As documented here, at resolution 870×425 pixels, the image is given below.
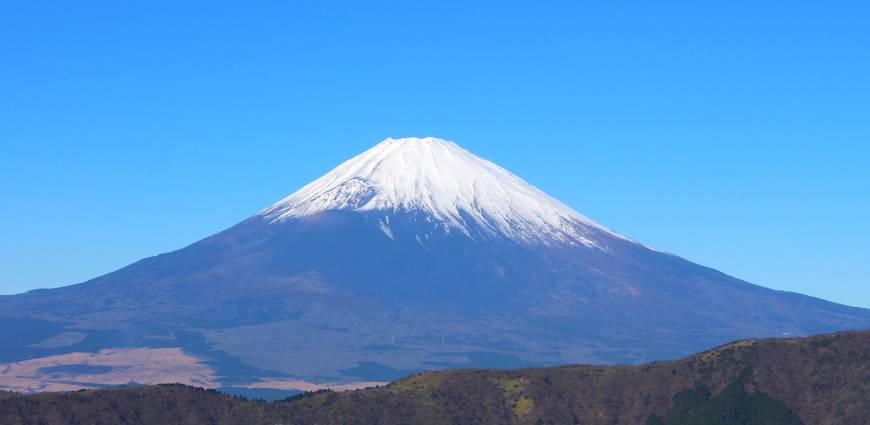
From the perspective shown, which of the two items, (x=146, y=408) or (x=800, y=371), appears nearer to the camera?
(x=146, y=408)

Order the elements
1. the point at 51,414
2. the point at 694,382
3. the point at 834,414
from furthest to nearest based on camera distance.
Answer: the point at 694,382
the point at 834,414
the point at 51,414

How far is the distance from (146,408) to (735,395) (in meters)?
67.0

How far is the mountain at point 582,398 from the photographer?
547 ft

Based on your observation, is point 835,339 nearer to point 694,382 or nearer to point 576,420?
point 694,382

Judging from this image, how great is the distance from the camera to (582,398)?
18488cm

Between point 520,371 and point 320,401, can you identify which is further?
point 520,371

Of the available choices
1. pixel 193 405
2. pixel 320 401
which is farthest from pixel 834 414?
pixel 193 405

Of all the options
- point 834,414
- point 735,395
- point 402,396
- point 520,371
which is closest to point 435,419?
point 402,396

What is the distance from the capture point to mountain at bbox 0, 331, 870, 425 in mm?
166750

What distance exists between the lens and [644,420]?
177875 millimetres

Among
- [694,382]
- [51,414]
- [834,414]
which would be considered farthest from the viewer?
[694,382]

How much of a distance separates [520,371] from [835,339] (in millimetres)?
Answer: 40430

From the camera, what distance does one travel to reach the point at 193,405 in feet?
554

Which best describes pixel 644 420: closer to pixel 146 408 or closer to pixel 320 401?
pixel 320 401
